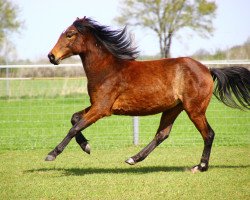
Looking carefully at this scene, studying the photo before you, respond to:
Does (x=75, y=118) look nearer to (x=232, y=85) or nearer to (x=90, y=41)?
(x=90, y=41)

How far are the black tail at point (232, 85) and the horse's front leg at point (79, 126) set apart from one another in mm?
1996

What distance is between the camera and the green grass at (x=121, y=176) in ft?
19.4

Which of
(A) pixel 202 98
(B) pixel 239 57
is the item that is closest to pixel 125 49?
(A) pixel 202 98

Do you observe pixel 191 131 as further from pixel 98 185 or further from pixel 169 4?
pixel 169 4

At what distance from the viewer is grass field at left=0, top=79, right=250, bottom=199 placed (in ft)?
19.8

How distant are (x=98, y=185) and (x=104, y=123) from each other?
814cm

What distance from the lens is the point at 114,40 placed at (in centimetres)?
761

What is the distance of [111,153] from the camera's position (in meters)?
9.63

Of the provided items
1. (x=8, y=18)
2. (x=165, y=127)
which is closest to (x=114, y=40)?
(x=165, y=127)

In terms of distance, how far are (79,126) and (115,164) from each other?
1.63 metres

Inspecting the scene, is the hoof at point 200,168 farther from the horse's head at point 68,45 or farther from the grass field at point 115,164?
the horse's head at point 68,45

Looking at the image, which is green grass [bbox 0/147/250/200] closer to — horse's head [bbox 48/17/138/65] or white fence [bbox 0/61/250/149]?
white fence [bbox 0/61/250/149]

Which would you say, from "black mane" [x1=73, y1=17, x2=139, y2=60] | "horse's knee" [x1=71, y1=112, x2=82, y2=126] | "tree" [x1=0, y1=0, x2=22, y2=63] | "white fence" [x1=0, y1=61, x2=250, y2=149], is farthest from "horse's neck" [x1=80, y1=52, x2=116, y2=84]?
"tree" [x1=0, y1=0, x2=22, y2=63]

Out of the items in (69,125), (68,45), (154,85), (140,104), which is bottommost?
(69,125)
